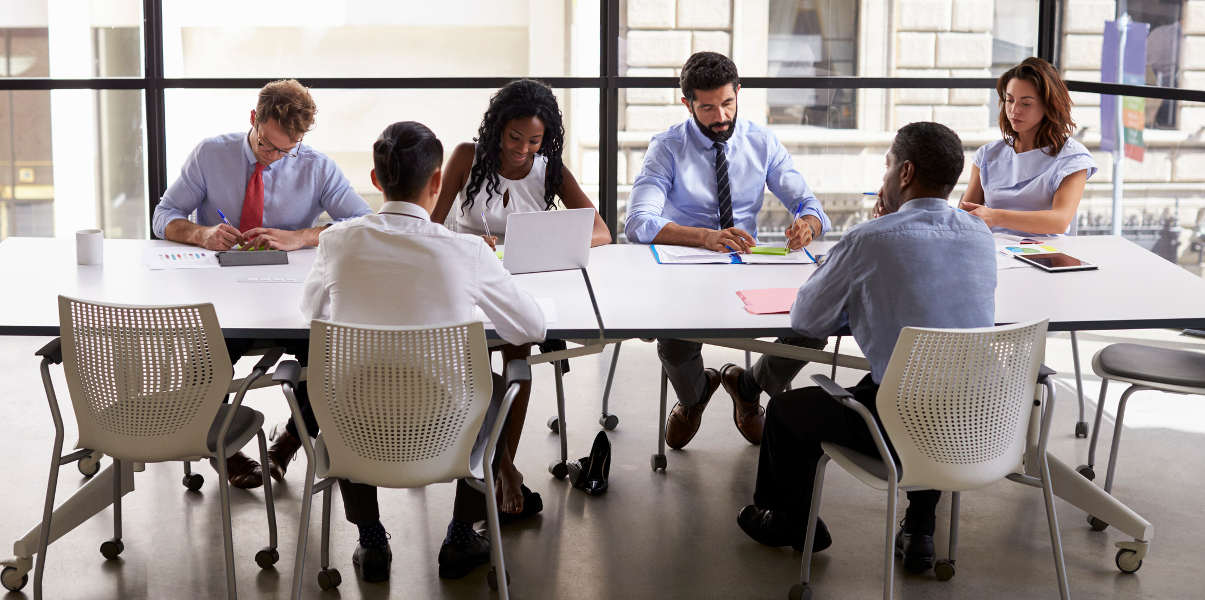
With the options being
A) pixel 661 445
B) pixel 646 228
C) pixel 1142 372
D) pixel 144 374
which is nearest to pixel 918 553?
pixel 1142 372

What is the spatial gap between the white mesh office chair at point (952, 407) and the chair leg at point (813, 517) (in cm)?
13

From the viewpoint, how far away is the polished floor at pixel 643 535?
122 inches

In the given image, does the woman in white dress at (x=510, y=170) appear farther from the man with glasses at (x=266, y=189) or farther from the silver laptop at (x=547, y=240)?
the man with glasses at (x=266, y=189)

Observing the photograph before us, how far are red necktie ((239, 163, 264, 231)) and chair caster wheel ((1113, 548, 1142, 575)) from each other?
2.77 m

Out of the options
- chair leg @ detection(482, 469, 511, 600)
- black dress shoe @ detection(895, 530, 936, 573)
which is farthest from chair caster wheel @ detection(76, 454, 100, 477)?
black dress shoe @ detection(895, 530, 936, 573)

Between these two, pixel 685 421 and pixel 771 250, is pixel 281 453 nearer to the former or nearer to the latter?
pixel 685 421

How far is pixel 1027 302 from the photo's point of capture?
3164mm

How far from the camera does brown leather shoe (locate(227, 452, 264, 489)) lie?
3.67 meters

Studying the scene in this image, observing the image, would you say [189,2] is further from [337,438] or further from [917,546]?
[917,546]

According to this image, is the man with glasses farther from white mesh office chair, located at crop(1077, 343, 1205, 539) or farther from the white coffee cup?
white mesh office chair, located at crop(1077, 343, 1205, 539)

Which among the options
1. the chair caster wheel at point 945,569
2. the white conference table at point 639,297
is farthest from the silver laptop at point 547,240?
the chair caster wheel at point 945,569

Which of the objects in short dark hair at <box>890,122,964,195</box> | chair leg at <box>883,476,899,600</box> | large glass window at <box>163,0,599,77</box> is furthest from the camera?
large glass window at <box>163,0,599,77</box>

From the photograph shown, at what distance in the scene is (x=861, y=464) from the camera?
2793 mm

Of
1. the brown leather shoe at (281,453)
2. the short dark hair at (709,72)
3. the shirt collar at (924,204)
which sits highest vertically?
the short dark hair at (709,72)
